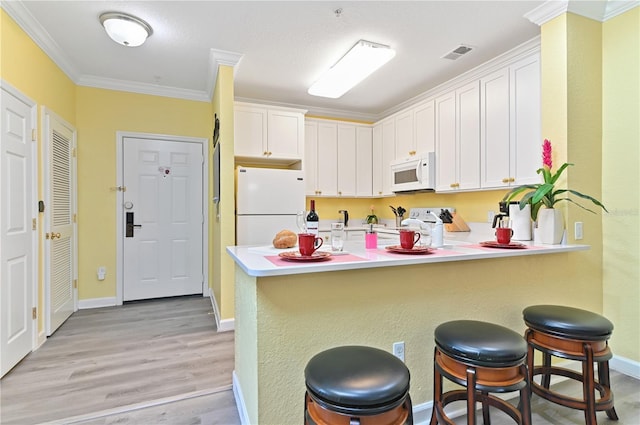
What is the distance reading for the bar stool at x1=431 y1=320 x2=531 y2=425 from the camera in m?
1.26

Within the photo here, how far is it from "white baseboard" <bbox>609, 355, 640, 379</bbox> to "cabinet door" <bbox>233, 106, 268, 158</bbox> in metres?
3.60

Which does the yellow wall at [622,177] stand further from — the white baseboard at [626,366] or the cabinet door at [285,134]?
the cabinet door at [285,134]

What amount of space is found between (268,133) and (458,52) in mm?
2139

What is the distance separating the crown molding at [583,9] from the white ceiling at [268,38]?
0.08 m

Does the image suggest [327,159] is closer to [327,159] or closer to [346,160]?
[327,159]

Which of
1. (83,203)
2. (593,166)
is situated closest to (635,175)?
(593,166)

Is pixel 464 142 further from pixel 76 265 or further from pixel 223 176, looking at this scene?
pixel 76 265

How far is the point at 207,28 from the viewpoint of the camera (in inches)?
99.8

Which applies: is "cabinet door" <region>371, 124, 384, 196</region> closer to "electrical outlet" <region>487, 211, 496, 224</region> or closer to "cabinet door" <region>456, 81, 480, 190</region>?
"cabinet door" <region>456, 81, 480, 190</region>

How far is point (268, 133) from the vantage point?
3746mm

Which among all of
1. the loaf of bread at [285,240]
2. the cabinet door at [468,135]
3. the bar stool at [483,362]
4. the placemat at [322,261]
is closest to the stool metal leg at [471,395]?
the bar stool at [483,362]

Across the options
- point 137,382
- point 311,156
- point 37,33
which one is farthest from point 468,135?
point 37,33

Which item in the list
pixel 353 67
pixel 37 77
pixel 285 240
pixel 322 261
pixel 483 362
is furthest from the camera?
pixel 353 67

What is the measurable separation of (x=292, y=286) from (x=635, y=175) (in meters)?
2.48
